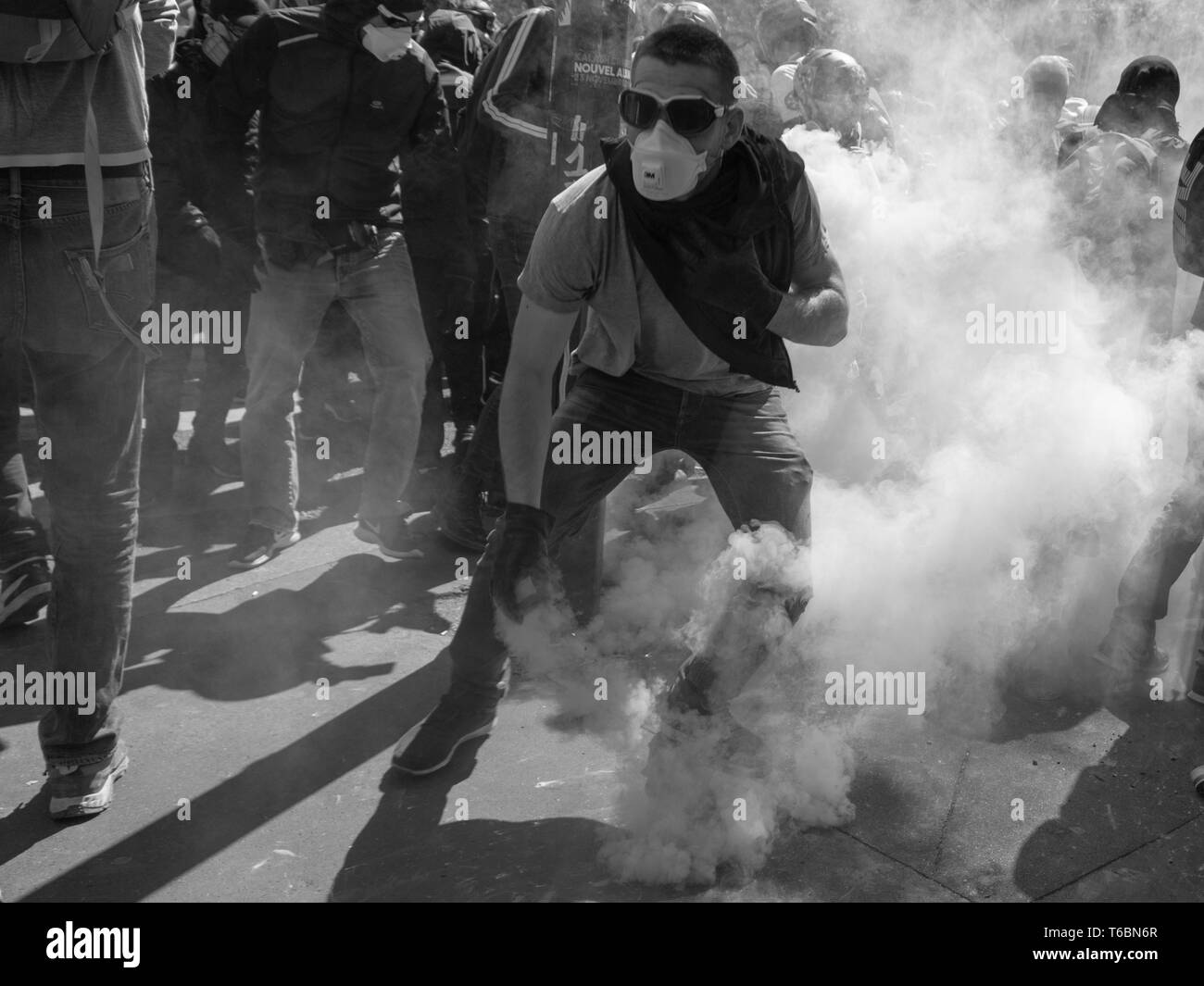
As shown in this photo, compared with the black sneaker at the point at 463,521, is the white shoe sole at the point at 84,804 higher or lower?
lower

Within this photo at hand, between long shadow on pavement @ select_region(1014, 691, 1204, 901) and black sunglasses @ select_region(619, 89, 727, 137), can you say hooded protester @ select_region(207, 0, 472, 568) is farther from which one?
long shadow on pavement @ select_region(1014, 691, 1204, 901)

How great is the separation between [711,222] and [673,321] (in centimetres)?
26

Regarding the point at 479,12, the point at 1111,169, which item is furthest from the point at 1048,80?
the point at 479,12

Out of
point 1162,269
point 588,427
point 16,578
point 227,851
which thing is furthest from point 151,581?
point 1162,269

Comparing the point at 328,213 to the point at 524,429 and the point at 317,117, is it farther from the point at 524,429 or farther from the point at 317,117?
the point at 524,429

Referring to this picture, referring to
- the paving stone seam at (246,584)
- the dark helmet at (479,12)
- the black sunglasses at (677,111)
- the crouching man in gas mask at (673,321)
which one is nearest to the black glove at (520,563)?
the crouching man in gas mask at (673,321)

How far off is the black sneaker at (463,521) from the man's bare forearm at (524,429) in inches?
75.1

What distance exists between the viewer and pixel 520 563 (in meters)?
2.68

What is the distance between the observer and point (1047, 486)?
395cm

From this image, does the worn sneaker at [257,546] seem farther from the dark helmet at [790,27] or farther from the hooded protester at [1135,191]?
the dark helmet at [790,27]

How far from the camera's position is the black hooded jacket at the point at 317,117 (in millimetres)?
4152

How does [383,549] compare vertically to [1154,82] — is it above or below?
below

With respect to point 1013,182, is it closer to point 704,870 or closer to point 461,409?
point 461,409

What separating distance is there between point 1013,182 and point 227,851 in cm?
431
